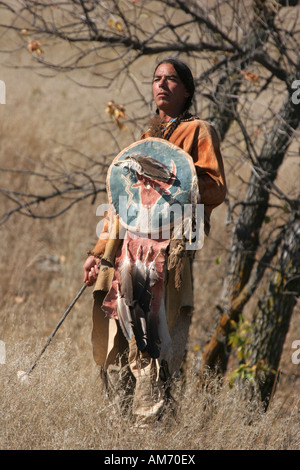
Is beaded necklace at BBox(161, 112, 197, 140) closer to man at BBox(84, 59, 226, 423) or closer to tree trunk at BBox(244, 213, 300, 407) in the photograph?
man at BBox(84, 59, 226, 423)

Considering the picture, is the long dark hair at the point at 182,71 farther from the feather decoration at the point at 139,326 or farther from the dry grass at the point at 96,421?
the dry grass at the point at 96,421

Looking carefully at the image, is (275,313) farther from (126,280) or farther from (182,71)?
(182,71)

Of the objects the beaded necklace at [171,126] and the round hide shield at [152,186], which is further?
the beaded necklace at [171,126]

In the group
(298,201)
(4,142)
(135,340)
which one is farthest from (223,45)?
(4,142)

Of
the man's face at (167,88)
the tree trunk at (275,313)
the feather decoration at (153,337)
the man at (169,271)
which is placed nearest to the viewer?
the feather decoration at (153,337)

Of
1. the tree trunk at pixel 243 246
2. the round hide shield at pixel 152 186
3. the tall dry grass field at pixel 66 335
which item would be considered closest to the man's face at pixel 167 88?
the round hide shield at pixel 152 186

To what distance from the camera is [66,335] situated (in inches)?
165

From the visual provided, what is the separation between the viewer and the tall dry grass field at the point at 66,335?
3309 millimetres

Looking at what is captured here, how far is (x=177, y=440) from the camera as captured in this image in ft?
10.6

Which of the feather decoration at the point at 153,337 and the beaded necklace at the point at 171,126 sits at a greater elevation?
the beaded necklace at the point at 171,126

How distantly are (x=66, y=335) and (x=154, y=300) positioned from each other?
3.86 ft

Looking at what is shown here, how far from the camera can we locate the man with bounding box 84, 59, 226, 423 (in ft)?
10.8

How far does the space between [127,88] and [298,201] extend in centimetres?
868

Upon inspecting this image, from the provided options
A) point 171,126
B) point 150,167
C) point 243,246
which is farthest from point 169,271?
point 243,246
